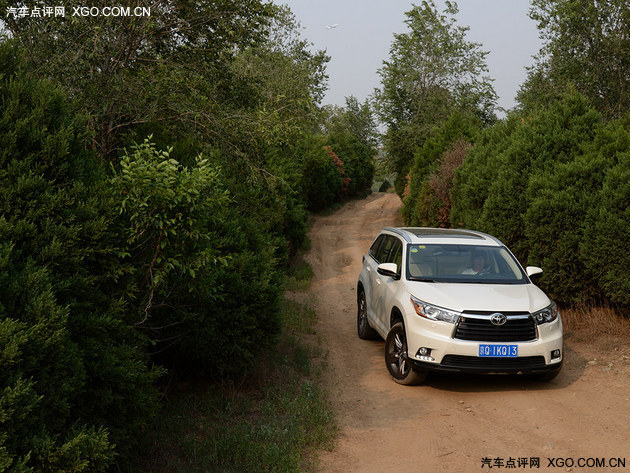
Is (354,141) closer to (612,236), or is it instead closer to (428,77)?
(428,77)

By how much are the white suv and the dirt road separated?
419mm

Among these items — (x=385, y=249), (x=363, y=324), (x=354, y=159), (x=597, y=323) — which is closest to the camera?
(x=597, y=323)

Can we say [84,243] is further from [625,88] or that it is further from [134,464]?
[625,88]

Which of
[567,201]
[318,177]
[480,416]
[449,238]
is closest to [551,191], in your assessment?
[567,201]

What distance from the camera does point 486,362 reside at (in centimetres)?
704

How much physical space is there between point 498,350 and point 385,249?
10.9 feet

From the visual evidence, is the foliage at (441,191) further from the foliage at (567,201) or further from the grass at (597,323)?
the grass at (597,323)

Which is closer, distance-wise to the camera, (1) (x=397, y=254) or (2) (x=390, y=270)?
(2) (x=390, y=270)

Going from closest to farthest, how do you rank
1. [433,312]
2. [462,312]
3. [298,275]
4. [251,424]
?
[251,424]
[462,312]
[433,312]
[298,275]

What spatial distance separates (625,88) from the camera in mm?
32938

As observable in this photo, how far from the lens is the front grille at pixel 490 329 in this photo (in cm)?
703

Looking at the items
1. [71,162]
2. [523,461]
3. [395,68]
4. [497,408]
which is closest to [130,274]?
[71,162]

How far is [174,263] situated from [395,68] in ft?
137

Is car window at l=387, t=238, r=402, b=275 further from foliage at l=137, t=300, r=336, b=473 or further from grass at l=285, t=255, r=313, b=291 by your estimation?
grass at l=285, t=255, r=313, b=291
